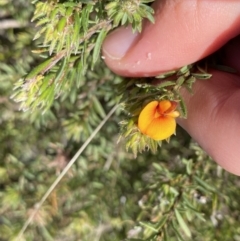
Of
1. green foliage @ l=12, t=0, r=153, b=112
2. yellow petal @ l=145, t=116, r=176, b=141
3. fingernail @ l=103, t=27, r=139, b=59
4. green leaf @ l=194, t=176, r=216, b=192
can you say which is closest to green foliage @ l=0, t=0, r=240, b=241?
green leaf @ l=194, t=176, r=216, b=192

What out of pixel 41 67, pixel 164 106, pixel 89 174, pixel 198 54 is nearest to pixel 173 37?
pixel 198 54

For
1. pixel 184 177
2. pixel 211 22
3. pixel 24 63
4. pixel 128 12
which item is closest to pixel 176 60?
pixel 211 22

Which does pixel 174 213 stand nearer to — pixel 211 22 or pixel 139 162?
pixel 139 162

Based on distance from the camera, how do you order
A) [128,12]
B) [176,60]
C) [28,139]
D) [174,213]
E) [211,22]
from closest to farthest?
[128,12], [211,22], [176,60], [174,213], [28,139]

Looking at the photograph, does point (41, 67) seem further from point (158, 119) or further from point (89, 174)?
point (89, 174)

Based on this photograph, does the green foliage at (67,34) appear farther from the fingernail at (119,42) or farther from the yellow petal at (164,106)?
the yellow petal at (164,106)

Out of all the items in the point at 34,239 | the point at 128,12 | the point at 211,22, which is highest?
the point at 128,12

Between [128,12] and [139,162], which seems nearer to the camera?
[128,12]
